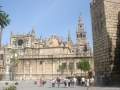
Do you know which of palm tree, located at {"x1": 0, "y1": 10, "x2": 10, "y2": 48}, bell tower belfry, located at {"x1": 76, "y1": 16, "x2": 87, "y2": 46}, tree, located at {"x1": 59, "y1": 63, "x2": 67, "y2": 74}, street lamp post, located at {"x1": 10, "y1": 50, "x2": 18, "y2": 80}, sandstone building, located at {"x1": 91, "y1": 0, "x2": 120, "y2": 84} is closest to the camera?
palm tree, located at {"x1": 0, "y1": 10, "x2": 10, "y2": 48}

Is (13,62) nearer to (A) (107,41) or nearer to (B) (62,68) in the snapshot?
(B) (62,68)

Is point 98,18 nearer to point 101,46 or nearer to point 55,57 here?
point 101,46

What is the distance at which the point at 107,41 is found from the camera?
1276 inches

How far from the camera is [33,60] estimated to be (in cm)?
7619

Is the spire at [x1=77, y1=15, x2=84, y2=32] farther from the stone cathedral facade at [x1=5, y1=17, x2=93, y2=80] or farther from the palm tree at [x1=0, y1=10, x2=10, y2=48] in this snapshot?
the palm tree at [x1=0, y1=10, x2=10, y2=48]

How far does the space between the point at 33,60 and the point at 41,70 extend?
3.29 meters

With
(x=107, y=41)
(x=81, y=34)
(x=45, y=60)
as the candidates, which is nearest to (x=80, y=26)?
(x=81, y=34)

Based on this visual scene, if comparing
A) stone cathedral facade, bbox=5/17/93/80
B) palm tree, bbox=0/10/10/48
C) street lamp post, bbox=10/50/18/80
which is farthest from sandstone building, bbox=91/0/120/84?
street lamp post, bbox=10/50/18/80

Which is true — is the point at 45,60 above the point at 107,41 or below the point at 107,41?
below

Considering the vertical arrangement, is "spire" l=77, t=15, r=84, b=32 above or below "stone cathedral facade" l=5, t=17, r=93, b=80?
above

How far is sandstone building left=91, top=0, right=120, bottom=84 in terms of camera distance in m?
32.2

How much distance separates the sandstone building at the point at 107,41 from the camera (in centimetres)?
3215

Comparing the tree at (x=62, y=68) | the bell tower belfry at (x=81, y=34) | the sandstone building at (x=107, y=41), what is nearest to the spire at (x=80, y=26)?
the bell tower belfry at (x=81, y=34)

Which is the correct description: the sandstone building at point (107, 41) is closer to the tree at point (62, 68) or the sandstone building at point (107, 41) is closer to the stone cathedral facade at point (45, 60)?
the tree at point (62, 68)
